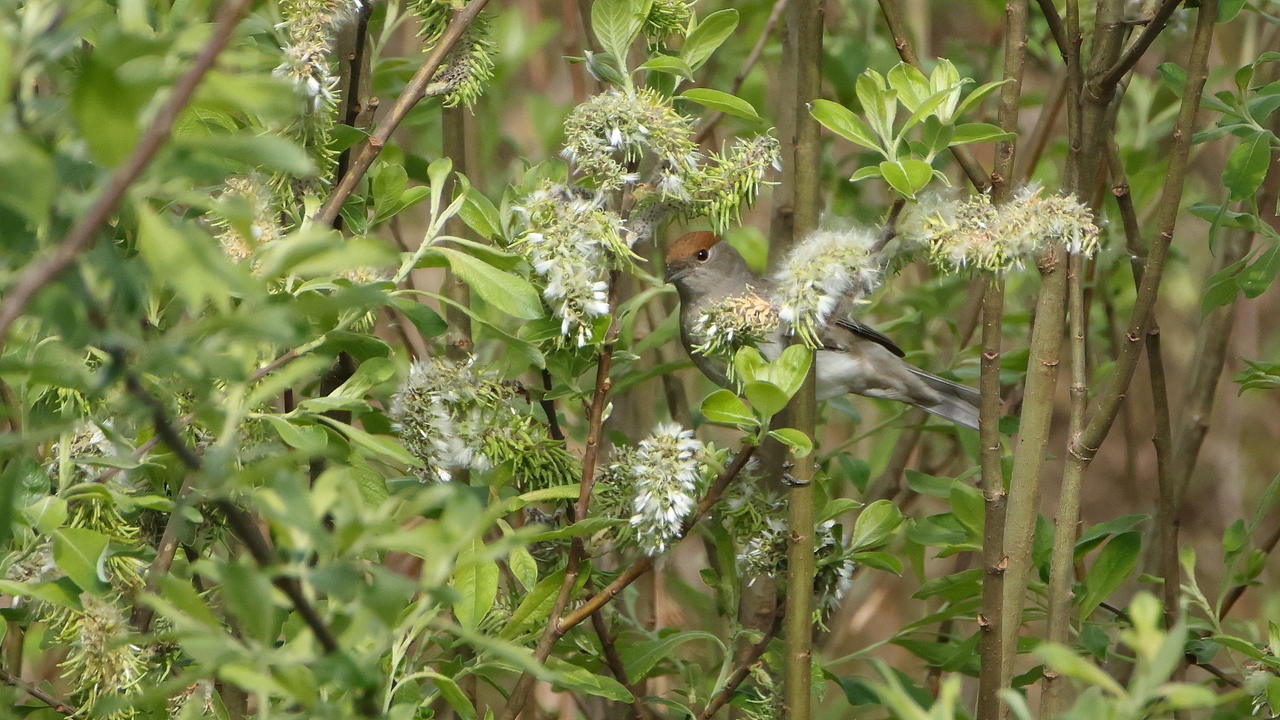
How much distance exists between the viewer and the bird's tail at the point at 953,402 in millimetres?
3086

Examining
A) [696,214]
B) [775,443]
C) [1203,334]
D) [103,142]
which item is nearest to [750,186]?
[696,214]

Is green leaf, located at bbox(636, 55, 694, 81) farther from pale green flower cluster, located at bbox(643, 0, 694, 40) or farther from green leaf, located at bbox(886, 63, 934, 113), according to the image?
green leaf, located at bbox(886, 63, 934, 113)

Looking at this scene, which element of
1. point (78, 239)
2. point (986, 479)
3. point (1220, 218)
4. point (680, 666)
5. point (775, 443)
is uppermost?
point (1220, 218)

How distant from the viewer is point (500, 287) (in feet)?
4.97

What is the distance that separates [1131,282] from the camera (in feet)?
9.95

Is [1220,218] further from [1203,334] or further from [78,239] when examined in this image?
[78,239]

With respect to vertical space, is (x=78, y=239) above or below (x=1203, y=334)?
below

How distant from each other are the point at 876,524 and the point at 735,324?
0.49 meters

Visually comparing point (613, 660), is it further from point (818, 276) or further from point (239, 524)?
point (239, 524)

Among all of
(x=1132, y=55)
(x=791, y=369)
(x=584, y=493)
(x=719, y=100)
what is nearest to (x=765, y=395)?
(x=791, y=369)

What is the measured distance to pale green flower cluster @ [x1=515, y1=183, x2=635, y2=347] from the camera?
1.54m

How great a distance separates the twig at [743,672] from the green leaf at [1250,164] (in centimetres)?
107

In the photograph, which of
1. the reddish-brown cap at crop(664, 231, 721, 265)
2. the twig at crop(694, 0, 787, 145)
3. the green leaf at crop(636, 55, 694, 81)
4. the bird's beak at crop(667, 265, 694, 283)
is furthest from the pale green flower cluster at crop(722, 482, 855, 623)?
the reddish-brown cap at crop(664, 231, 721, 265)

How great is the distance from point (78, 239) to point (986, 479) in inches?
52.8
